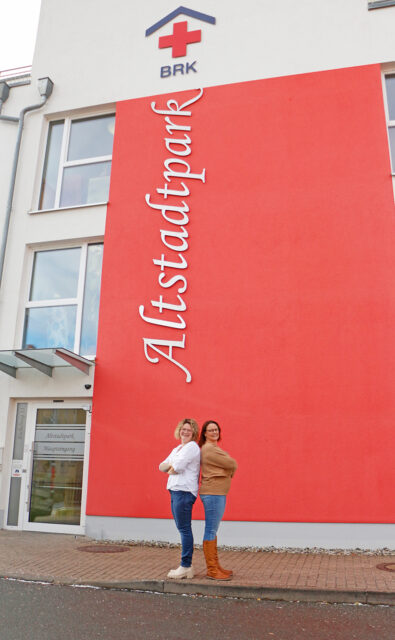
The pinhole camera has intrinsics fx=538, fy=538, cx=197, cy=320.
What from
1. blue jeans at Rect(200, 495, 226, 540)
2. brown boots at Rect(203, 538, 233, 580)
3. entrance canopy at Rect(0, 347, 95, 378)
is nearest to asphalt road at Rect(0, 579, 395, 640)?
brown boots at Rect(203, 538, 233, 580)

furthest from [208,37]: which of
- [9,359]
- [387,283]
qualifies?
[9,359]

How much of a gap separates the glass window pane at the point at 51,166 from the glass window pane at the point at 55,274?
108cm

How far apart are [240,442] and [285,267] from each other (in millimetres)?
2962

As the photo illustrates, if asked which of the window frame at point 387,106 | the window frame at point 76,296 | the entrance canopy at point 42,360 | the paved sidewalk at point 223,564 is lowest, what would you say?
the paved sidewalk at point 223,564

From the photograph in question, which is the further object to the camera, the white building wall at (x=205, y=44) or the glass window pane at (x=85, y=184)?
the glass window pane at (x=85, y=184)

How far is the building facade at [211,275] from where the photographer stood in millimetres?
8227

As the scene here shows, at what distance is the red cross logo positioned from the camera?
35.2 feet

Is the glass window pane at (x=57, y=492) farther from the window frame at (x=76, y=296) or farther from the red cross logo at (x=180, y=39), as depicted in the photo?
the red cross logo at (x=180, y=39)

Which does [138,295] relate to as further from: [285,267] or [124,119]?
[124,119]

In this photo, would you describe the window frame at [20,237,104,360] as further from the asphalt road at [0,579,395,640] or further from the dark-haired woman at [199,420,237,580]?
the asphalt road at [0,579,395,640]

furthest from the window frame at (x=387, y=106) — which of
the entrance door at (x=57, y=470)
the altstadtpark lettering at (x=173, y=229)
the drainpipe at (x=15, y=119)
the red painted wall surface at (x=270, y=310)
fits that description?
the entrance door at (x=57, y=470)

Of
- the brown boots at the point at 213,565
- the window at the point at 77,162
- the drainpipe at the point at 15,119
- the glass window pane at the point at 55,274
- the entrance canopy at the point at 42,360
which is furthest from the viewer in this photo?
the window at the point at 77,162

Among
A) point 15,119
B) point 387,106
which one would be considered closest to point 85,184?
point 15,119

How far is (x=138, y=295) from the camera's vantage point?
948 cm
